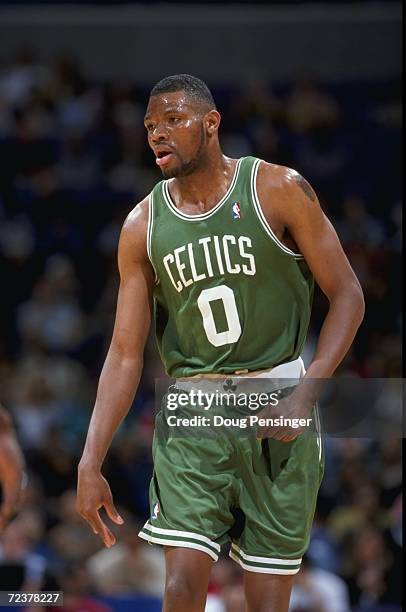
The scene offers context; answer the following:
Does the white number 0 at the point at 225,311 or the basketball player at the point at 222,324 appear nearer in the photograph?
the basketball player at the point at 222,324

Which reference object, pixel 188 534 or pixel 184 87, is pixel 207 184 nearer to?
pixel 184 87

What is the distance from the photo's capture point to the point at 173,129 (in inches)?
198

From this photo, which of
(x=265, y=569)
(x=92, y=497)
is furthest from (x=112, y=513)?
(x=265, y=569)

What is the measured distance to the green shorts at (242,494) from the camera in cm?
489

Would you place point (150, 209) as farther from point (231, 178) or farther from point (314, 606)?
point (314, 606)

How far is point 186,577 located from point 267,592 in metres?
0.37

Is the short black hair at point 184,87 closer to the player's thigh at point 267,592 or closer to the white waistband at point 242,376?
the white waistband at point 242,376

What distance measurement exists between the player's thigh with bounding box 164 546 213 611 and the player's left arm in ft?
3.15

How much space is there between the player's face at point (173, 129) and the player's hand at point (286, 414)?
3.61 feet

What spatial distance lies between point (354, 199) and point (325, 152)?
930 mm

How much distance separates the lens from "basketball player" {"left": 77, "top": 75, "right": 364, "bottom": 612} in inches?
193

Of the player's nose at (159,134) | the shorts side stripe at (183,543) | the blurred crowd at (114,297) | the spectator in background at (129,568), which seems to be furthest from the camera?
the blurred crowd at (114,297)

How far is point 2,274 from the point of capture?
501 inches

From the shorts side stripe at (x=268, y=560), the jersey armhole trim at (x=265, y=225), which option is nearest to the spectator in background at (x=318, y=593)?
the shorts side stripe at (x=268, y=560)
